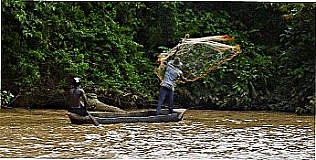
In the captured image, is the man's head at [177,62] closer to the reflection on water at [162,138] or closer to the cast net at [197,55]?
the cast net at [197,55]

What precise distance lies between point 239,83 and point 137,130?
3.63m

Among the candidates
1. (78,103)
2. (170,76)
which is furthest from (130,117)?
(170,76)

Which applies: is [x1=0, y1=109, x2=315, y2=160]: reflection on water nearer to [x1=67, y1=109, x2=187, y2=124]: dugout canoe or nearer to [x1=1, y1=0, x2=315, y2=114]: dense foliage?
[x1=67, y1=109, x2=187, y2=124]: dugout canoe

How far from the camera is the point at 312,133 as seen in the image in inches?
279

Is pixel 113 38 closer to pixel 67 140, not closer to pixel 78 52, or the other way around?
pixel 78 52

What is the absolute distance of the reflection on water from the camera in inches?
217

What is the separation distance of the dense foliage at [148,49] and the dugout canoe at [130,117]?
68.7 inches

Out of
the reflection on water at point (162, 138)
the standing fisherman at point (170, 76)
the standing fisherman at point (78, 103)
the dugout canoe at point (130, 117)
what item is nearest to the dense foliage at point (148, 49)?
the reflection on water at point (162, 138)

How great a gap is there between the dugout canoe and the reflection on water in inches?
2.5

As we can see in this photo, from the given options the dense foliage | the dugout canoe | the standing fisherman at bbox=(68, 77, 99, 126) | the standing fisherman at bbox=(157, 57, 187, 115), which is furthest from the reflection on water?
the dense foliage

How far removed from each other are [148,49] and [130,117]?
128 inches

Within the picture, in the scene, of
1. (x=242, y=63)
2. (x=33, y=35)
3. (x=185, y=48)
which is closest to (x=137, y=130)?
(x=185, y=48)

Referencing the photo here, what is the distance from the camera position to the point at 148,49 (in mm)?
10703

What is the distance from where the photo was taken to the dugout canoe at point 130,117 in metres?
7.36
